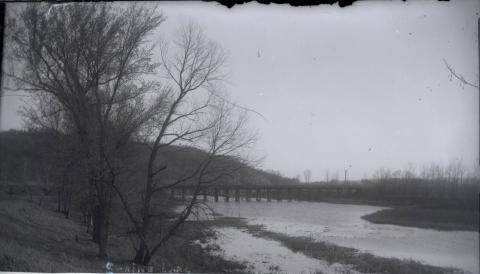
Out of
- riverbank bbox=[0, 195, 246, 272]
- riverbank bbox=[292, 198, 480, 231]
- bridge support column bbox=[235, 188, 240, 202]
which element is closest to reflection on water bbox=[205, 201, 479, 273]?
bridge support column bbox=[235, 188, 240, 202]

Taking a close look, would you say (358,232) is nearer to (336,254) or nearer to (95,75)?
(336,254)

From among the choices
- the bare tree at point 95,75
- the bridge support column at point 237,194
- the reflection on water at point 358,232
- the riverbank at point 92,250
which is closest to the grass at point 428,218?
the reflection on water at point 358,232

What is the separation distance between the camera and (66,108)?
25.6 feet

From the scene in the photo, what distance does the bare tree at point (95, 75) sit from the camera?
7.05m

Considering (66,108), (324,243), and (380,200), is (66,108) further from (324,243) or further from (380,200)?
(380,200)

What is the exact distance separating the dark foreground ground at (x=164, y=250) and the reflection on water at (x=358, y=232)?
404mm

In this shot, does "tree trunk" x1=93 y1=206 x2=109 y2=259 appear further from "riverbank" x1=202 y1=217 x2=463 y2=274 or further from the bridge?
"riverbank" x1=202 y1=217 x2=463 y2=274

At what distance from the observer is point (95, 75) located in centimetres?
755

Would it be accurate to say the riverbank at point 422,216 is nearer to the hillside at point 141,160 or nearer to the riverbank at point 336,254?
the riverbank at point 336,254

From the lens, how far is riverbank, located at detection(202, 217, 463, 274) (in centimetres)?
905

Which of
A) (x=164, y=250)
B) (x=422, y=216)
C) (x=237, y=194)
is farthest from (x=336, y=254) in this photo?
(x=164, y=250)

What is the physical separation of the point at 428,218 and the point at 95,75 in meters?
10.6

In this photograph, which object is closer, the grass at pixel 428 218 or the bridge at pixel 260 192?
the bridge at pixel 260 192

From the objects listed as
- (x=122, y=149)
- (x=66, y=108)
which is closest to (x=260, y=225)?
(x=122, y=149)
